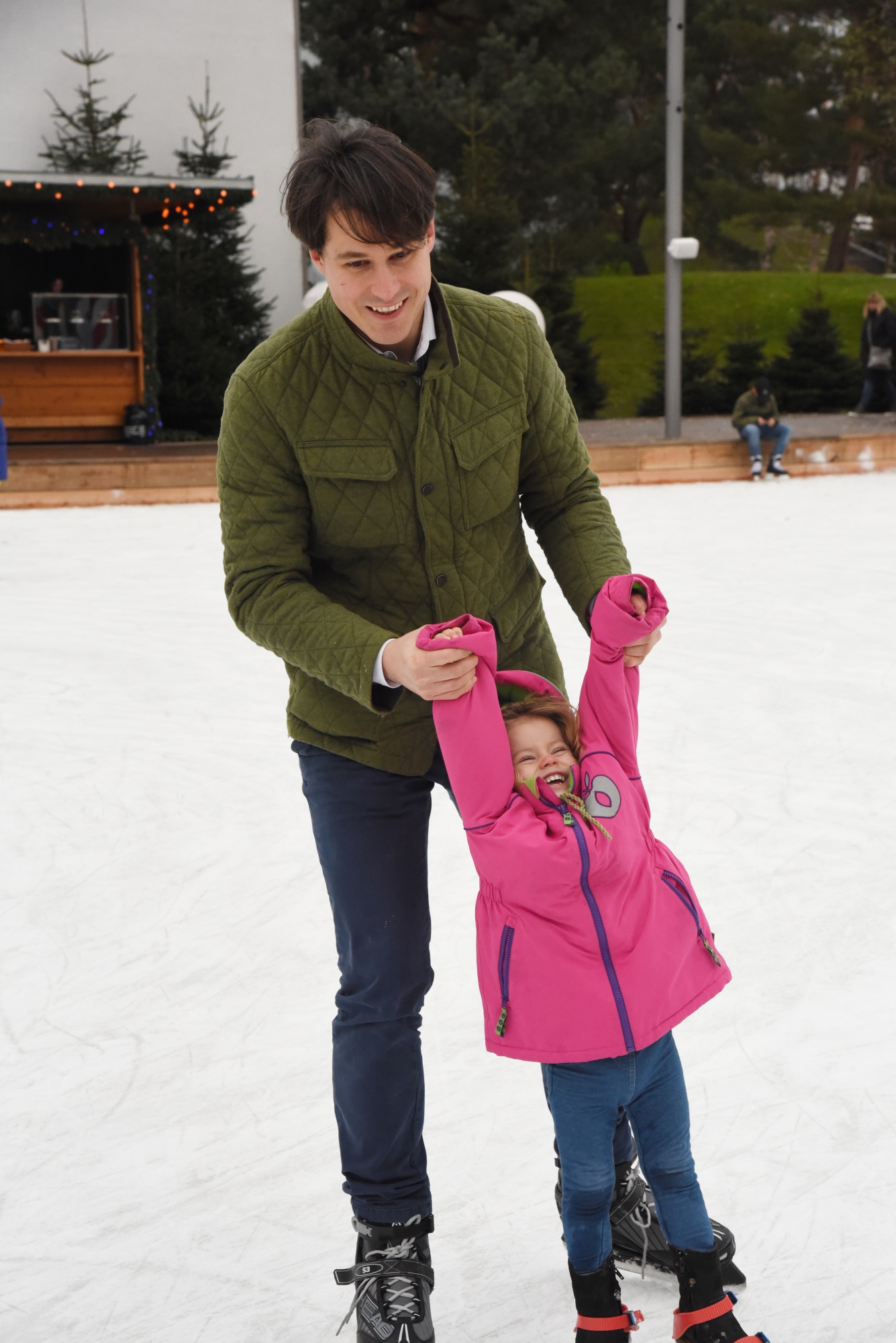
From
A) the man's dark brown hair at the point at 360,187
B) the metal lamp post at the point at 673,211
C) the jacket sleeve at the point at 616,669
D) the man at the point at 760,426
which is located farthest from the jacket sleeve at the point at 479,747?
the metal lamp post at the point at 673,211

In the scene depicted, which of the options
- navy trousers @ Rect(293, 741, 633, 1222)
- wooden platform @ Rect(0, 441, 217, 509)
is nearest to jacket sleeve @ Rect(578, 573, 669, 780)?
navy trousers @ Rect(293, 741, 633, 1222)

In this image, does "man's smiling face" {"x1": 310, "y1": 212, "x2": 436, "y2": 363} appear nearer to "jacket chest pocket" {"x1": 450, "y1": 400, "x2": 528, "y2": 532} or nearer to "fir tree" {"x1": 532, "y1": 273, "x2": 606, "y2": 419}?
"jacket chest pocket" {"x1": 450, "y1": 400, "x2": 528, "y2": 532}

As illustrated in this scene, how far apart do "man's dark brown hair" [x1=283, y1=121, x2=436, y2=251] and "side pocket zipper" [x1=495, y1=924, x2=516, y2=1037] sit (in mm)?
764

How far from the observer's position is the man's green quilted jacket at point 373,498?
1.57 m

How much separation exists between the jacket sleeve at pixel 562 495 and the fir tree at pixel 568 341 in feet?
46.3

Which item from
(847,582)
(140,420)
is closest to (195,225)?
(140,420)

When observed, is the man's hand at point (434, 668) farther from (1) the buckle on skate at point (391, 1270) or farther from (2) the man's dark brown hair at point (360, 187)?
(1) the buckle on skate at point (391, 1270)

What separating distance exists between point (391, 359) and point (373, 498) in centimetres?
16

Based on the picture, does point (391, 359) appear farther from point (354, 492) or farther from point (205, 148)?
point (205, 148)

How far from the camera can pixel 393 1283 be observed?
5.48 ft

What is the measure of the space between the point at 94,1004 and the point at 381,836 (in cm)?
114

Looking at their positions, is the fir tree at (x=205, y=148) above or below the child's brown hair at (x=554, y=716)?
above

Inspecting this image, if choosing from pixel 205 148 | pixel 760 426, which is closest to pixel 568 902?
pixel 760 426

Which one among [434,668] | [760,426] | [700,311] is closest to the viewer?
[434,668]
